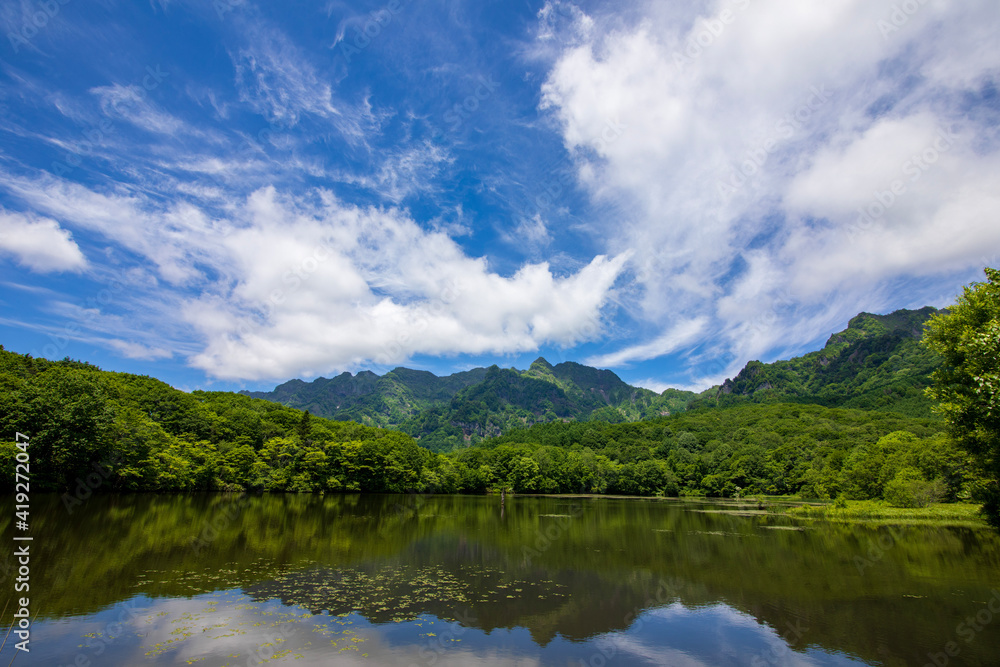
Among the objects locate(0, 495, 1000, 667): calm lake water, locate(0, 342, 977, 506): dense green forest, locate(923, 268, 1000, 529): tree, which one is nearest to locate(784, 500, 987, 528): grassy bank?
locate(0, 342, 977, 506): dense green forest

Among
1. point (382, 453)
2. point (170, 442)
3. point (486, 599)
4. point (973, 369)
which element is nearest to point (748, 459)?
point (382, 453)

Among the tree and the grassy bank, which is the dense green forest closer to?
the grassy bank

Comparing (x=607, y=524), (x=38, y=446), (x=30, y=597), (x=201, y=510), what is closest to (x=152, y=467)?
(x=38, y=446)

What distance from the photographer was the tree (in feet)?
70.5

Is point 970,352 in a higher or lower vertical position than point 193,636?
higher

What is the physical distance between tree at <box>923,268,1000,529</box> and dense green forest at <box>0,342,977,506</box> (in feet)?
65.0

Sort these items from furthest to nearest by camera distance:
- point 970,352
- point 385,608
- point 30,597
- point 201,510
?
point 201,510 → point 970,352 → point 385,608 → point 30,597

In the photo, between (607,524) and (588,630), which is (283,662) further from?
(607,524)

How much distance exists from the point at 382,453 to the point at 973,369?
86.4 m

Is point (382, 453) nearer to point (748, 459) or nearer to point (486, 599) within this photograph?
point (486, 599)

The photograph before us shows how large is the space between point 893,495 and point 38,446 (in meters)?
96.5

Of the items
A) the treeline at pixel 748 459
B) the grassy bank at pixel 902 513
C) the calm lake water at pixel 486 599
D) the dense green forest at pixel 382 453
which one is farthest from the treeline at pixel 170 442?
the grassy bank at pixel 902 513

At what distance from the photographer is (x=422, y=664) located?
1116 cm

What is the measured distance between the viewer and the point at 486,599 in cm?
1738
